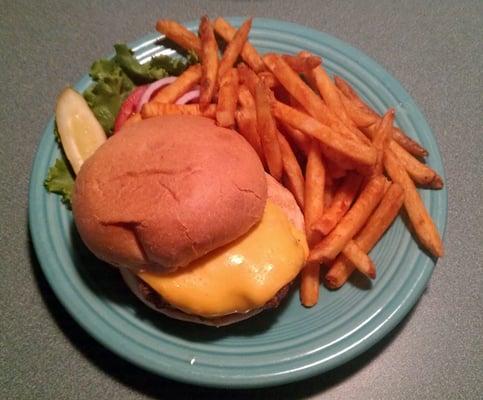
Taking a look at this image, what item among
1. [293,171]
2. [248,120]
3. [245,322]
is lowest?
[245,322]

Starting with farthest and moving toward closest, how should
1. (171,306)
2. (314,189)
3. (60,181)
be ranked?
(60,181), (314,189), (171,306)

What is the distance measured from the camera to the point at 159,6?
9.21ft

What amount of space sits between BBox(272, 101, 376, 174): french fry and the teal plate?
0.33 m

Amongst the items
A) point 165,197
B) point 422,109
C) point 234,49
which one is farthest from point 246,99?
point 422,109

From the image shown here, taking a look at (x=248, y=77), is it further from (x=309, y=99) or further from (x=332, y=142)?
(x=332, y=142)

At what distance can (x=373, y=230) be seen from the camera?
1.82 m

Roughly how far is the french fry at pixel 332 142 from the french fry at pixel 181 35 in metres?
0.58

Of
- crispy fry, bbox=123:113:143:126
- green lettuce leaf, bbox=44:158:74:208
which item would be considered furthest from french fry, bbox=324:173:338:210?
green lettuce leaf, bbox=44:158:74:208

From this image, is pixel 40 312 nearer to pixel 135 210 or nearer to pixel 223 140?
pixel 135 210

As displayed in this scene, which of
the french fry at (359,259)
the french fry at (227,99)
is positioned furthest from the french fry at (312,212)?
the french fry at (227,99)

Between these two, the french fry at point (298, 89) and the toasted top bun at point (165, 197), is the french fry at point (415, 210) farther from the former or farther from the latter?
the toasted top bun at point (165, 197)

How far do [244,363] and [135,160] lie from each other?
75 cm

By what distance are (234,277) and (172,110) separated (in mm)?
697

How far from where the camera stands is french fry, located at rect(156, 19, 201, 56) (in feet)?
7.32
